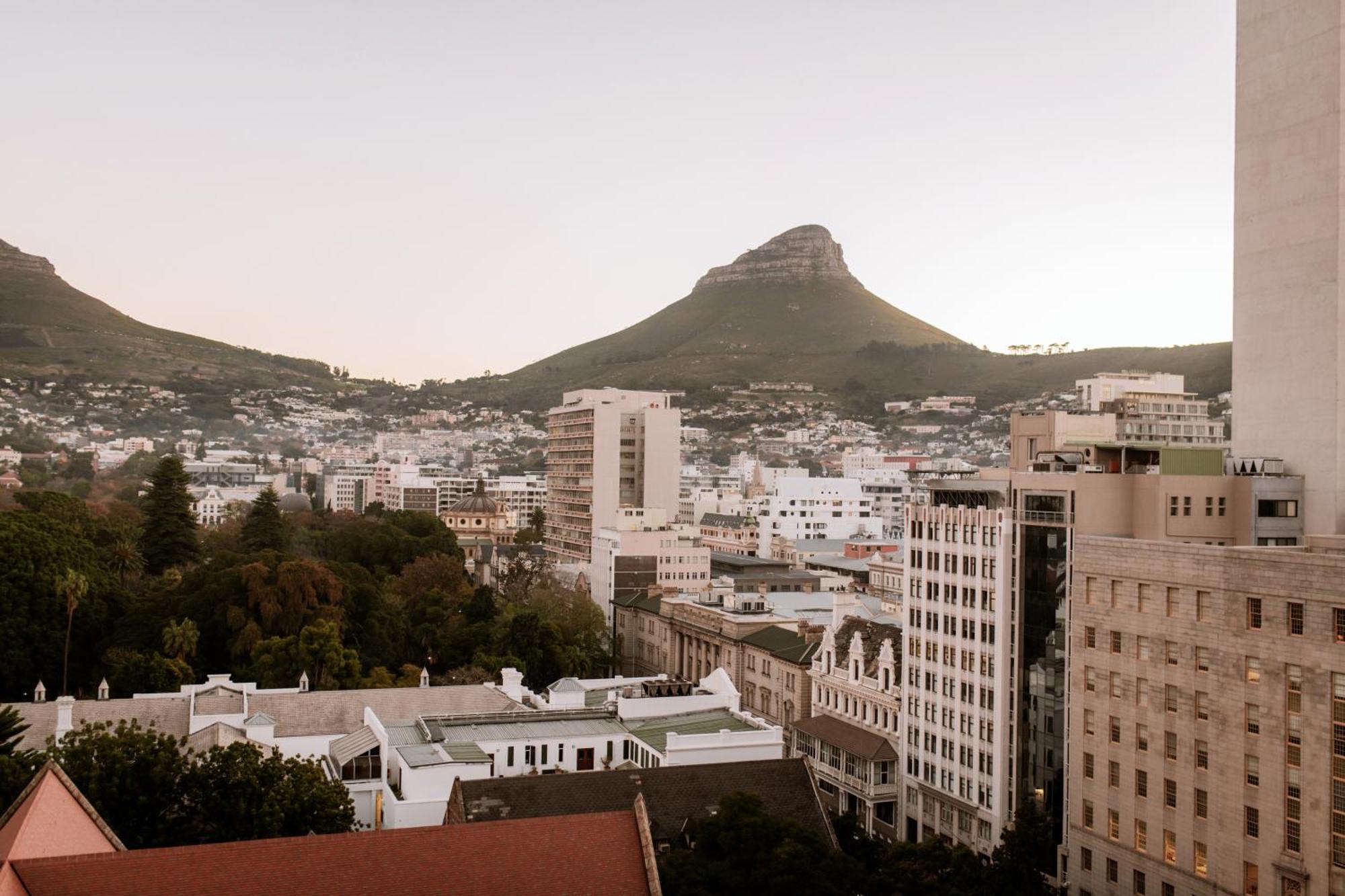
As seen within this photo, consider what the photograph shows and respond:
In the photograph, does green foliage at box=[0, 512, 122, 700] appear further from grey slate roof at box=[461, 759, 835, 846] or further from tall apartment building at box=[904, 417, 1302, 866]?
tall apartment building at box=[904, 417, 1302, 866]

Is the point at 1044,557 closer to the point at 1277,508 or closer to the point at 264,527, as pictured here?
the point at 1277,508

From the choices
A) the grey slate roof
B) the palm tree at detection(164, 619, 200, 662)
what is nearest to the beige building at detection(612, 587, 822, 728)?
the grey slate roof

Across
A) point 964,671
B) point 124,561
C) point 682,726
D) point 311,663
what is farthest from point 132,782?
point 124,561

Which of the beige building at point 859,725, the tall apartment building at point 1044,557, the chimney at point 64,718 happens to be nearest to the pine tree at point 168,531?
the chimney at point 64,718

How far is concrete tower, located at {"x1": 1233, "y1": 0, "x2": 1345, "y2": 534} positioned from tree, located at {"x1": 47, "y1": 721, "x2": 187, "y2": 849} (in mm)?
53114

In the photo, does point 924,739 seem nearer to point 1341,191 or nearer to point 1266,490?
point 1266,490

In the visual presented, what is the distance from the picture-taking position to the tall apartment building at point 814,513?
557ft

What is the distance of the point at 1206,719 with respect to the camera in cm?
4416

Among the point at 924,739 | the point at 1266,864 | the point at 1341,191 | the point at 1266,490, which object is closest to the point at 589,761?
the point at 924,739

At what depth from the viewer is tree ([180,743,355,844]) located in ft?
121

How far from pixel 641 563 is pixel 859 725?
4778 cm

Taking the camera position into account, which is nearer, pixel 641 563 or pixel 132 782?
pixel 132 782

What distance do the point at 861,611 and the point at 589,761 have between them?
95.1ft

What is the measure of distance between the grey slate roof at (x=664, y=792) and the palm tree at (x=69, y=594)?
131 feet
